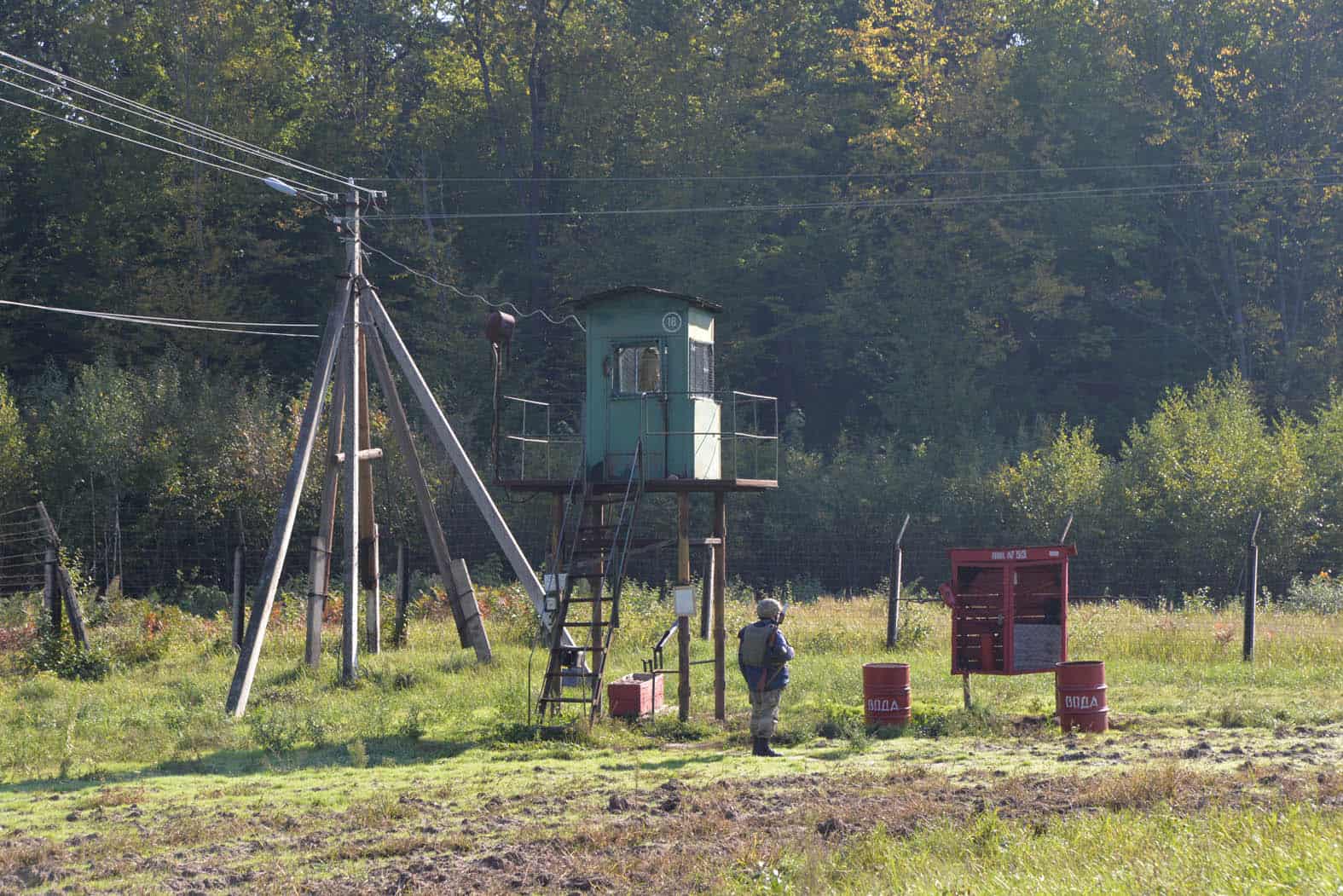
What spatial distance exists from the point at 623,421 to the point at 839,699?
4586 mm

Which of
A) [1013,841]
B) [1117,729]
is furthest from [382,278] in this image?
[1013,841]

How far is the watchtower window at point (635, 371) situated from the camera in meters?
18.2

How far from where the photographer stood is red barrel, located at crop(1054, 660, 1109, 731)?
50.5ft

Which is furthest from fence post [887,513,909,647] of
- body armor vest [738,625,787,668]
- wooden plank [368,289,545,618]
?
body armor vest [738,625,787,668]

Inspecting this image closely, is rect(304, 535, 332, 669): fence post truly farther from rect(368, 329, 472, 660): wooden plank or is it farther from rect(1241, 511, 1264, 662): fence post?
rect(1241, 511, 1264, 662): fence post

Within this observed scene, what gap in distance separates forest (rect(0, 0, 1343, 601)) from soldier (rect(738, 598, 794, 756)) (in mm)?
25407

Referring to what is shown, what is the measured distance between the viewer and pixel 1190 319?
50.0 meters

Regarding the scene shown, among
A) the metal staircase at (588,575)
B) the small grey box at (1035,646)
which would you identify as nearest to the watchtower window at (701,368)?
the metal staircase at (588,575)

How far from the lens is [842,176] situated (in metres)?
49.1

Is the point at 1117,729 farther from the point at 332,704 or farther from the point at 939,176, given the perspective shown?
the point at 939,176

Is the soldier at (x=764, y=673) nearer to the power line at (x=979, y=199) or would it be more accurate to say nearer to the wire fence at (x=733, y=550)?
the wire fence at (x=733, y=550)

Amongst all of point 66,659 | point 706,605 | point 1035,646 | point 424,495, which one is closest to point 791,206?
point 706,605

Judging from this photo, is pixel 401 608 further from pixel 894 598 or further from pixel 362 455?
pixel 894 598

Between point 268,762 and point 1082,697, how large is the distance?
8.79 meters
